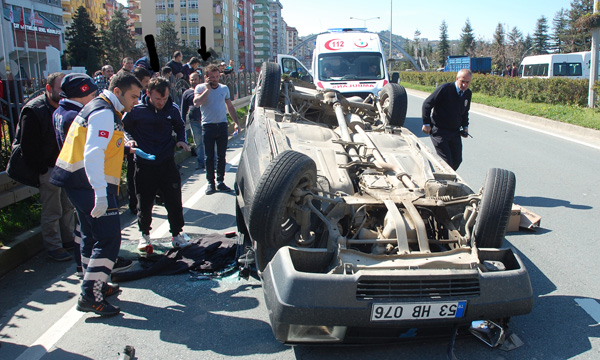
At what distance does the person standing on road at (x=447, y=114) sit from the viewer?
731 cm

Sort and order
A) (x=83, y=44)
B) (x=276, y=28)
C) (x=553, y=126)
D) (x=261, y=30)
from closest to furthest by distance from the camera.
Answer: (x=553, y=126) < (x=83, y=44) < (x=261, y=30) < (x=276, y=28)

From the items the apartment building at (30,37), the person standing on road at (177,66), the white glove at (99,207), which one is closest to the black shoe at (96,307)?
the white glove at (99,207)

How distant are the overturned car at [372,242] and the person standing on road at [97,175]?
114cm

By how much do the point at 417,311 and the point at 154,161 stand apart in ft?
10.8

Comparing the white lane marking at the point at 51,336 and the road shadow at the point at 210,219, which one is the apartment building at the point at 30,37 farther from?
the white lane marking at the point at 51,336

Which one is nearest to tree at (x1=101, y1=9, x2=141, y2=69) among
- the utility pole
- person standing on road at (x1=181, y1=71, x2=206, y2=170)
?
the utility pole

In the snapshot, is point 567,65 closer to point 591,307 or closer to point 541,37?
point 591,307

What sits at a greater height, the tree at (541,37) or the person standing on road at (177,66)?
the tree at (541,37)

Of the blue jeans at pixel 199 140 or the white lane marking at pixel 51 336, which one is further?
the blue jeans at pixel 199 140

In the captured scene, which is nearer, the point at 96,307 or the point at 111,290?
the point at 96,307

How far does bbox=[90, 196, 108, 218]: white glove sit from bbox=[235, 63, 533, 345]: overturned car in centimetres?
110

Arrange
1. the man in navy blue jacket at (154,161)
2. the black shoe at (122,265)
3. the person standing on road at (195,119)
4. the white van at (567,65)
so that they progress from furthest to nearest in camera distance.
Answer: the white van at (567,65)
the person standing on road at (195,119)
the man in navy blue jacket at (154,161)
the black shoe at (122,265)

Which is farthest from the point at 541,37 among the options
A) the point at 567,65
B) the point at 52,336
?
the point at 52,336

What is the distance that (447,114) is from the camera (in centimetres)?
732
